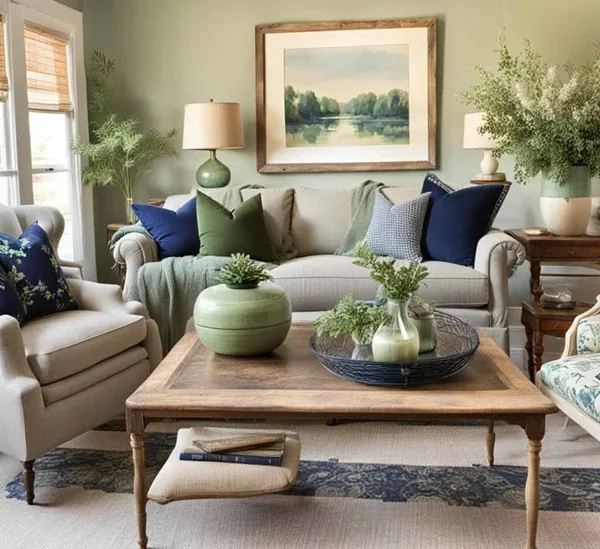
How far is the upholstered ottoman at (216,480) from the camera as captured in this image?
2.29 metres

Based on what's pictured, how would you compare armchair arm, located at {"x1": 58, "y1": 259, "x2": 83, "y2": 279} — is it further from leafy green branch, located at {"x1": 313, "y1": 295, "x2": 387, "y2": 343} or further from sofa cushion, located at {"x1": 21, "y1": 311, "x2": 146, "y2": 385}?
leafy green branch, located at {"x1": 313, "y1": 295, "x2": 387, "y2": 343}

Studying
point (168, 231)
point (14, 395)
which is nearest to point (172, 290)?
Result: point (168, 231)

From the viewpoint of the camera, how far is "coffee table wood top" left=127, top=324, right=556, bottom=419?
2.09 metres

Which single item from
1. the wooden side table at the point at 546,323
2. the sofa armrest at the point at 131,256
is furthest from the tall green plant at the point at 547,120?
the sofa armrest at the point at 131,256

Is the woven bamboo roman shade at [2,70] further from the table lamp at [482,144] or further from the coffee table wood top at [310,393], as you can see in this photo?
the table lamp at [482,144]

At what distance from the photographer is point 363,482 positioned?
2.79 meters

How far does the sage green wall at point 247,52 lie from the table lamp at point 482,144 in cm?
34

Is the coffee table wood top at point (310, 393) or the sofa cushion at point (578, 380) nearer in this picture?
the coffee table wood top at point (310, 393)

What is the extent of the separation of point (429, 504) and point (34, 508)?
53.5 inches

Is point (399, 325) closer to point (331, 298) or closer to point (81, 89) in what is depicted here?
point (331, 298)

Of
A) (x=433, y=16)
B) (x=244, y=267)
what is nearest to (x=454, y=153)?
(x=433, y=16)

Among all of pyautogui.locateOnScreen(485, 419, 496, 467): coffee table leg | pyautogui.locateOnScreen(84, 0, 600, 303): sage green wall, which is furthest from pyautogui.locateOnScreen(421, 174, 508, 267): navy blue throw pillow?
pyautogui.locateOnScreen(485, 419, 496, 467): coffee table leg

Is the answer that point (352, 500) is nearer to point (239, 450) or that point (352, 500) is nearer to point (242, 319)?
point (239, 450)

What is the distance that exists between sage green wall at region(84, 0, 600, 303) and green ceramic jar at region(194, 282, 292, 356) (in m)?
2.74
